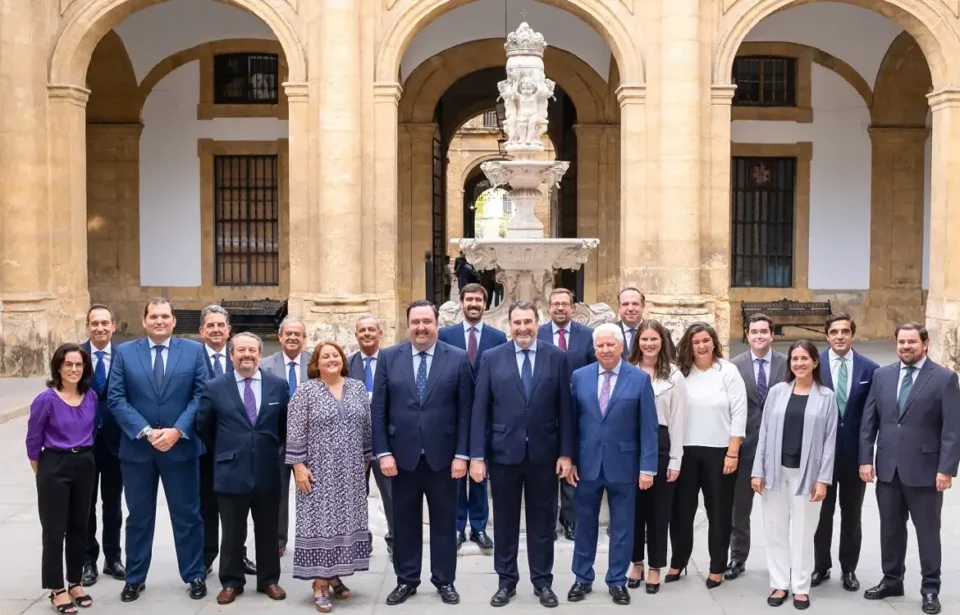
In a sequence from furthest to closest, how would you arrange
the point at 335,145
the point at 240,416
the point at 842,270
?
1. the point at 842,270
2. the point at 335,145
3. the point at 240,416

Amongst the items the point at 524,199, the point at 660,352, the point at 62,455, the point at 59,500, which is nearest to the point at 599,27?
the point at 524,199

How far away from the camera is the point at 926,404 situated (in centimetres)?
625

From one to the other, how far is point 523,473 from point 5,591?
3.12 meters

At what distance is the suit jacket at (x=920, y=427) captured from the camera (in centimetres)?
620

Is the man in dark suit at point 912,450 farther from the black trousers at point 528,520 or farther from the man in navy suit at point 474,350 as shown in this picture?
the man in navy suit at point 474,350

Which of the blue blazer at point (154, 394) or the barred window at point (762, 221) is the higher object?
the barred window at point (762, 221)

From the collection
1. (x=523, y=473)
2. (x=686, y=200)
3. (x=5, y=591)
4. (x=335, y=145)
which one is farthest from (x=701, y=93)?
(x=5, y=591)

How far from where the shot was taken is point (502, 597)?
20.9ft

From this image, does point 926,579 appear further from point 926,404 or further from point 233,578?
point 233,578

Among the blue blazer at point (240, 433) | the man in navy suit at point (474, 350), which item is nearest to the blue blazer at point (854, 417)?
the man in navy suit at point (474, 350)

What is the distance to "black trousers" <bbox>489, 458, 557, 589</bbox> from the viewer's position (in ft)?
21.0

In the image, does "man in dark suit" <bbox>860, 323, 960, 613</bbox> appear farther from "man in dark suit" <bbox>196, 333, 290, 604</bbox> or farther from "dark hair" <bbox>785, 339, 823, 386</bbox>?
"man in dark suit" <bbox>196, 333, 290, 604</bbox>

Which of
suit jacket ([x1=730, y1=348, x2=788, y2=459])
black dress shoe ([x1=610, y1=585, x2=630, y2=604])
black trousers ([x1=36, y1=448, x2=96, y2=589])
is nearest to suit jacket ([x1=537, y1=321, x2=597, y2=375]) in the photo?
suit jacket ([x1=730, y1=348, x2=788, y2=459])

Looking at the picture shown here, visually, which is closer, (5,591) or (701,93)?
(5,591)
